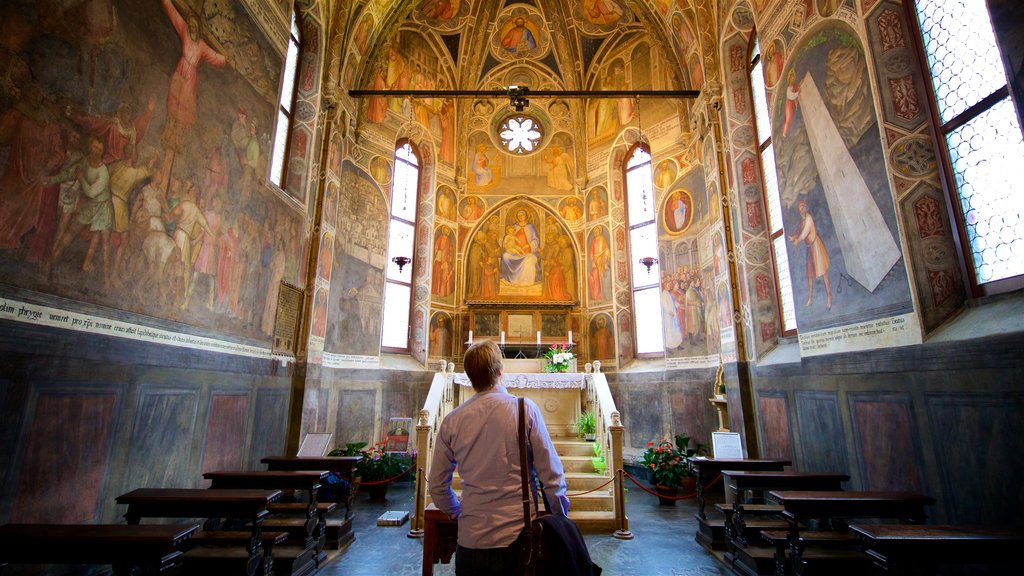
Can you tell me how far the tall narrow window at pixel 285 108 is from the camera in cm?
835

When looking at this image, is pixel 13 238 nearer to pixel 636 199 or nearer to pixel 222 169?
pixel 222 169

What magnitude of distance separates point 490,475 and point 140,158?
511 cm

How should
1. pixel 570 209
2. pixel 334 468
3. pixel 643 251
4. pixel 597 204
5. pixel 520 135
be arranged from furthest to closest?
pixel 520 135 → pixel 570 209 → pixel 597 204 → pixel 643 251 → pixel 334 468

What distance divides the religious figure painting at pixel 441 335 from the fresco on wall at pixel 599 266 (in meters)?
4.21

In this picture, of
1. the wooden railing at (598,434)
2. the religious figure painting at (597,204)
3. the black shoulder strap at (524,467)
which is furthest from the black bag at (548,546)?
the religious figure painting at (597,204)

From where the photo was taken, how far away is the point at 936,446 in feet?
13.7

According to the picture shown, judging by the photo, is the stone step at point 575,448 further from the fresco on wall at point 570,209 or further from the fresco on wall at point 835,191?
the fresco on wall at point 570,209

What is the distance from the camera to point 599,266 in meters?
13.4

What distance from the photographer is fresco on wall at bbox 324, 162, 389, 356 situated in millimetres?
10008

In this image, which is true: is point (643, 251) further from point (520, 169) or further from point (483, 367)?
point (483, 367)

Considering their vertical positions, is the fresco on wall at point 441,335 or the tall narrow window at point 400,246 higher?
the tall narrow window at point 400,246

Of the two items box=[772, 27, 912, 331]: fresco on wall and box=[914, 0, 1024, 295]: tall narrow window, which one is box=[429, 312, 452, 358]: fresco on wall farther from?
box=[914, 0, 1024, 295]: tall narrow window

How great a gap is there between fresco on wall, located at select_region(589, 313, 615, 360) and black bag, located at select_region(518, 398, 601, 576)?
35.1 feet

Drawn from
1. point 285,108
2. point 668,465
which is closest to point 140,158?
point 285,108
